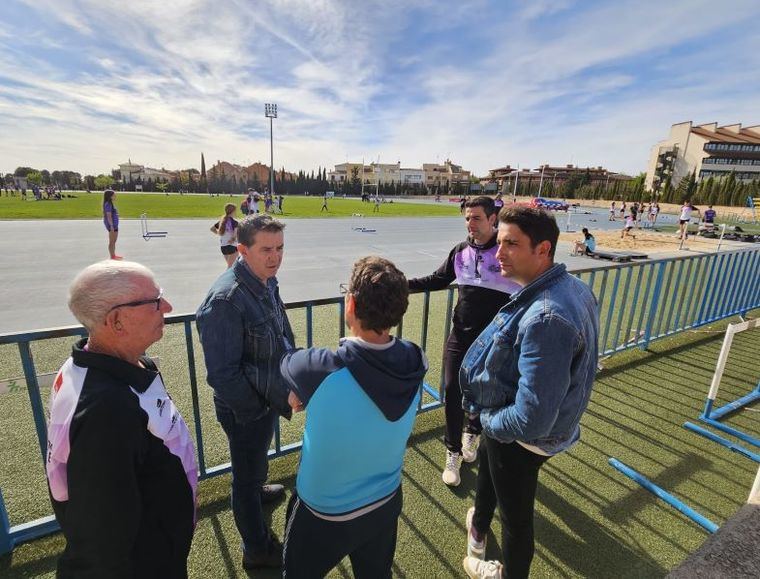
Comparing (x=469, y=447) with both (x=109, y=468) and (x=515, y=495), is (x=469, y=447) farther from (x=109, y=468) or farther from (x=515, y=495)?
(x=109, y=468)

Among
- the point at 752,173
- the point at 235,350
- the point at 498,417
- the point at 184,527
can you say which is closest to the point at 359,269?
the point at 235,350

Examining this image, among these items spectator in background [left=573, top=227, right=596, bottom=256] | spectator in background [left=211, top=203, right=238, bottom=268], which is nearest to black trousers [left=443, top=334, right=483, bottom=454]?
spectator in background [left=211, top=203, right=238, bottom=268]

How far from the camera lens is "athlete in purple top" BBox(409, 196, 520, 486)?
9.62 feet

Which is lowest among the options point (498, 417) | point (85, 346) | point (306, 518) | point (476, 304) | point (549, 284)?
point (306, 518)

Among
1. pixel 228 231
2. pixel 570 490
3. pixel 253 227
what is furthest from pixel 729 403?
pixel 228 231

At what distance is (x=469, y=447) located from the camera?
3402 mm

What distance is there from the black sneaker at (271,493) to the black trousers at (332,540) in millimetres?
1384

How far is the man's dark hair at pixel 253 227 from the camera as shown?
2078 mm

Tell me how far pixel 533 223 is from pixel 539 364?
67 centimetres

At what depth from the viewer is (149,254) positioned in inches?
480

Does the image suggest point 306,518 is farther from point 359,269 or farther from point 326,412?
point 359,269

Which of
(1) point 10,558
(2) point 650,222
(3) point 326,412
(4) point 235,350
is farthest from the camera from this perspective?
(2) point 650,222

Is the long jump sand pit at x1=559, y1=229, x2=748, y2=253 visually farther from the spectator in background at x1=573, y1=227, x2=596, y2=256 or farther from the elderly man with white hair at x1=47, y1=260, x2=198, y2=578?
the elderly man with white hair at x1=47, y1=260, x2=198, y2=578

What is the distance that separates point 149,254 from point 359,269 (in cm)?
1294
